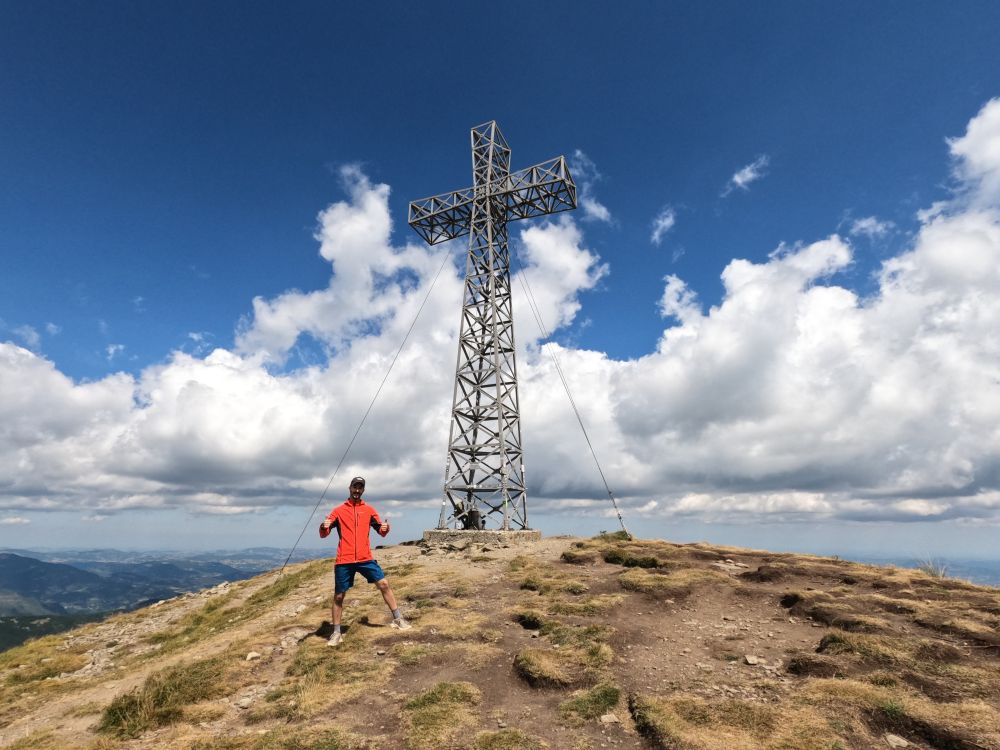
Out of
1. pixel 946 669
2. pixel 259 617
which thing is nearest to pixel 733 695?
pixel 946 669

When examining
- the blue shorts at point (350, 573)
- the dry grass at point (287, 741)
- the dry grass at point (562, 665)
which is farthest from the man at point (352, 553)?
the dry grass at point (287, 741)

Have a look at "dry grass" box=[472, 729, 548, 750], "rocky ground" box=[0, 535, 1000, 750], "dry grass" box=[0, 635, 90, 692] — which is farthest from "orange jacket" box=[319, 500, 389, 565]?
"dry grass" box=[0, 635, 90, 692]

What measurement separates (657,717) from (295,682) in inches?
240

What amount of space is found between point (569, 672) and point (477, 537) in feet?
52.0

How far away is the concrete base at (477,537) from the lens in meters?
23.8

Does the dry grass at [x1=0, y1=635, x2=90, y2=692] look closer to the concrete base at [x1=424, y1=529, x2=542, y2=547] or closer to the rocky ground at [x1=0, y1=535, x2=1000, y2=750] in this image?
the rocky ground at [x1=0, y1=535, x2=1000, y2=750]

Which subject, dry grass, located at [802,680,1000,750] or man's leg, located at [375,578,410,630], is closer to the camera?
dry grass, located at [802,680,1000,750]

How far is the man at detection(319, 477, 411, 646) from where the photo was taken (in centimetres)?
1089

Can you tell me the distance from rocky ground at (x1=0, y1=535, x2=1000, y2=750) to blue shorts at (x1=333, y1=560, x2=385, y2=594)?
3.58 ft

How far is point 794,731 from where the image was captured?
20.6ft

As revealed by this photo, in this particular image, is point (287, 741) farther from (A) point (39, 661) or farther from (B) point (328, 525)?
(A) point (39, 661)

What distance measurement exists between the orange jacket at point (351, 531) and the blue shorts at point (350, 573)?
0.11 metres

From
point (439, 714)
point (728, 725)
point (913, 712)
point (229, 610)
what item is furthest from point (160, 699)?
point (913, 712)

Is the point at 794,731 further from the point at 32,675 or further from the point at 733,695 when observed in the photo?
the point at 32,675
